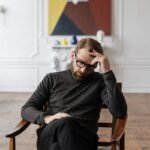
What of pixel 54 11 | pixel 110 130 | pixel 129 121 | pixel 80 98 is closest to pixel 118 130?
pixel 80 98

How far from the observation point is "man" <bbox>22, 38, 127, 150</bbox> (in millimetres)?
1841

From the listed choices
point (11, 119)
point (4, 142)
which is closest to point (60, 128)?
point (4, 142)

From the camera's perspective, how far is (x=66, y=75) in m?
2.09

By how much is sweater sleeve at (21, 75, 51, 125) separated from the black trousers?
0.10 meters

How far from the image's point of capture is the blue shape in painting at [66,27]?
730 centimetres

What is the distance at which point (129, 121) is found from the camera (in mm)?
4715

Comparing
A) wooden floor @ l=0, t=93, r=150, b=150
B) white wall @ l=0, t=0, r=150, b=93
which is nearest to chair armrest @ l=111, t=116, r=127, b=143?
wooden floor @ l=0, t=93, r=150, b=150

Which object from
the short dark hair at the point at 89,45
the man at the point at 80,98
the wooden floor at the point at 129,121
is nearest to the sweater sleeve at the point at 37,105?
the man at the point at 80,98

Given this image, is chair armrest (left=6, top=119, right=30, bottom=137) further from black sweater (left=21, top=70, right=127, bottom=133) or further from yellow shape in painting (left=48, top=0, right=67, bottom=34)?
yellow shape in painting (left=48, top=0, right=67, bottom=34)

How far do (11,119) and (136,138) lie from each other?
1783 millimetres

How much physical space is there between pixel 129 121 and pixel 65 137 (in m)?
3.11

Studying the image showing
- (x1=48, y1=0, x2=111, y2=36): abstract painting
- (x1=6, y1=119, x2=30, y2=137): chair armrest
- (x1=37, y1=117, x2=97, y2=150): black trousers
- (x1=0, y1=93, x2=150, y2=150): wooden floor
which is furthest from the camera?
(x1=48, y1=0, x2=111, y2=36): abstract painting

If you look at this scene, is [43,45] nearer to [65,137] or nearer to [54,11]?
[54,11]

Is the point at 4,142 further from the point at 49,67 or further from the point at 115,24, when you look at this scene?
the point at 115,24
